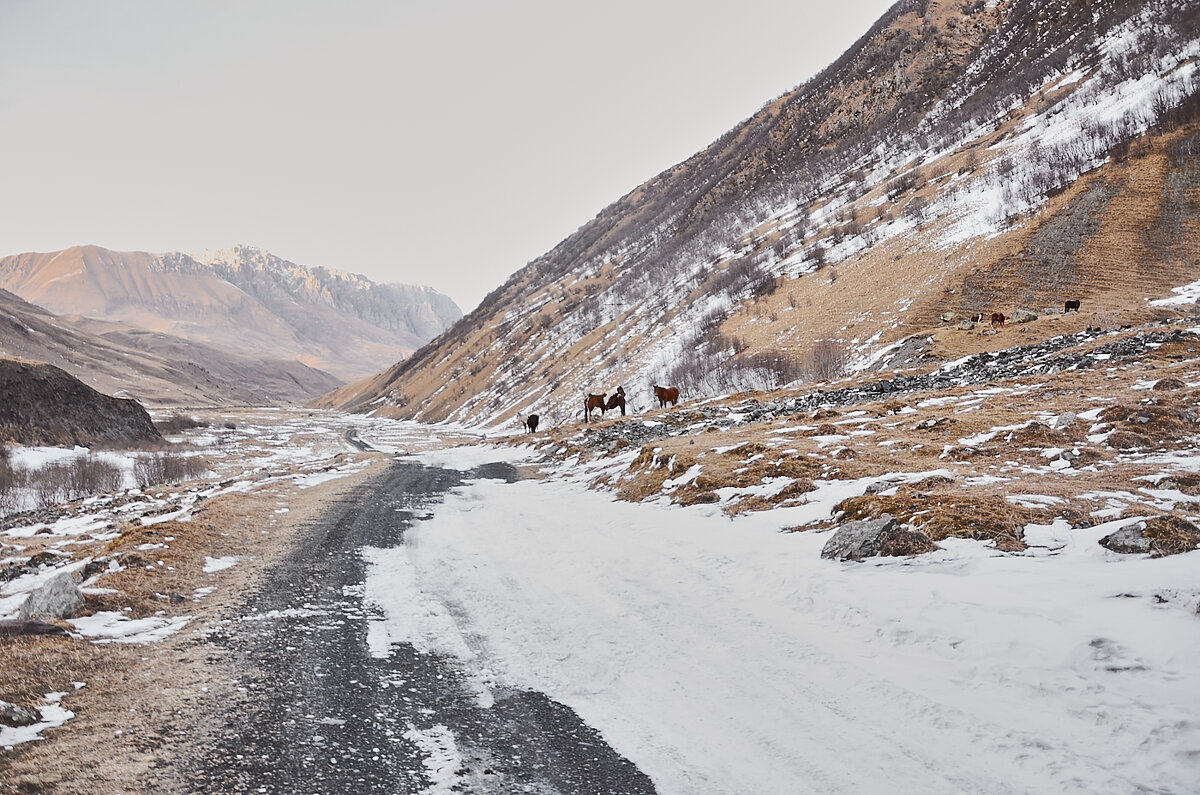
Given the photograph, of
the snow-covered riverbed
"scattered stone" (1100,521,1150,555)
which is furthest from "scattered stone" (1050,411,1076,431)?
"scattered stone" (1100,521,1150,555)

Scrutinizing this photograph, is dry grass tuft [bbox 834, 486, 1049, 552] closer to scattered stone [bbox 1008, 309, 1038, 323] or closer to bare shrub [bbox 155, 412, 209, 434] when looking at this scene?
scattered stone [bbox 1008, 309, 1038, 323]

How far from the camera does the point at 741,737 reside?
461 cm

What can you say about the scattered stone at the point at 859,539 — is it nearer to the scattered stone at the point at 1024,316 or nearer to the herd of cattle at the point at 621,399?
the scattered stone at the point at 1024,316

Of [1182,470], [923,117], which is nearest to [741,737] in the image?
[1182,470]

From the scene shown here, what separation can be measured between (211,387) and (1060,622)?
189823 mm

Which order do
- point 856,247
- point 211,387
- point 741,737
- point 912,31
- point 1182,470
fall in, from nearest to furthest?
point 741,737 → point 1182,470 → point 856,247 → point 912,31 → point 211,387

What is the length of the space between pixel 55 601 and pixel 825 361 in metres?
29.0

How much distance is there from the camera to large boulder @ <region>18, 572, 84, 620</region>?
23.0 ft

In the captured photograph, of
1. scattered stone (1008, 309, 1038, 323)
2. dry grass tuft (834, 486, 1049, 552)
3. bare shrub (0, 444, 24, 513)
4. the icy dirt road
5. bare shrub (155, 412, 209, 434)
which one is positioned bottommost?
scattered stone (1008, 309, 1038, 323)

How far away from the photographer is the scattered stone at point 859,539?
698cm

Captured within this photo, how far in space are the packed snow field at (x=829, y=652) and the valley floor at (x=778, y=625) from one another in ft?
0.08

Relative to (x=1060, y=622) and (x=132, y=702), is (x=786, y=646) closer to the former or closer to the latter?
(x=1060, y=622)

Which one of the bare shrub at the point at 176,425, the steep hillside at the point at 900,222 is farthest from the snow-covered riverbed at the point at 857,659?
the bare shrub at the point at 176,425

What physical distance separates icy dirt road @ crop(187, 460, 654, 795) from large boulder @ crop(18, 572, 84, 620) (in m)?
1.92
